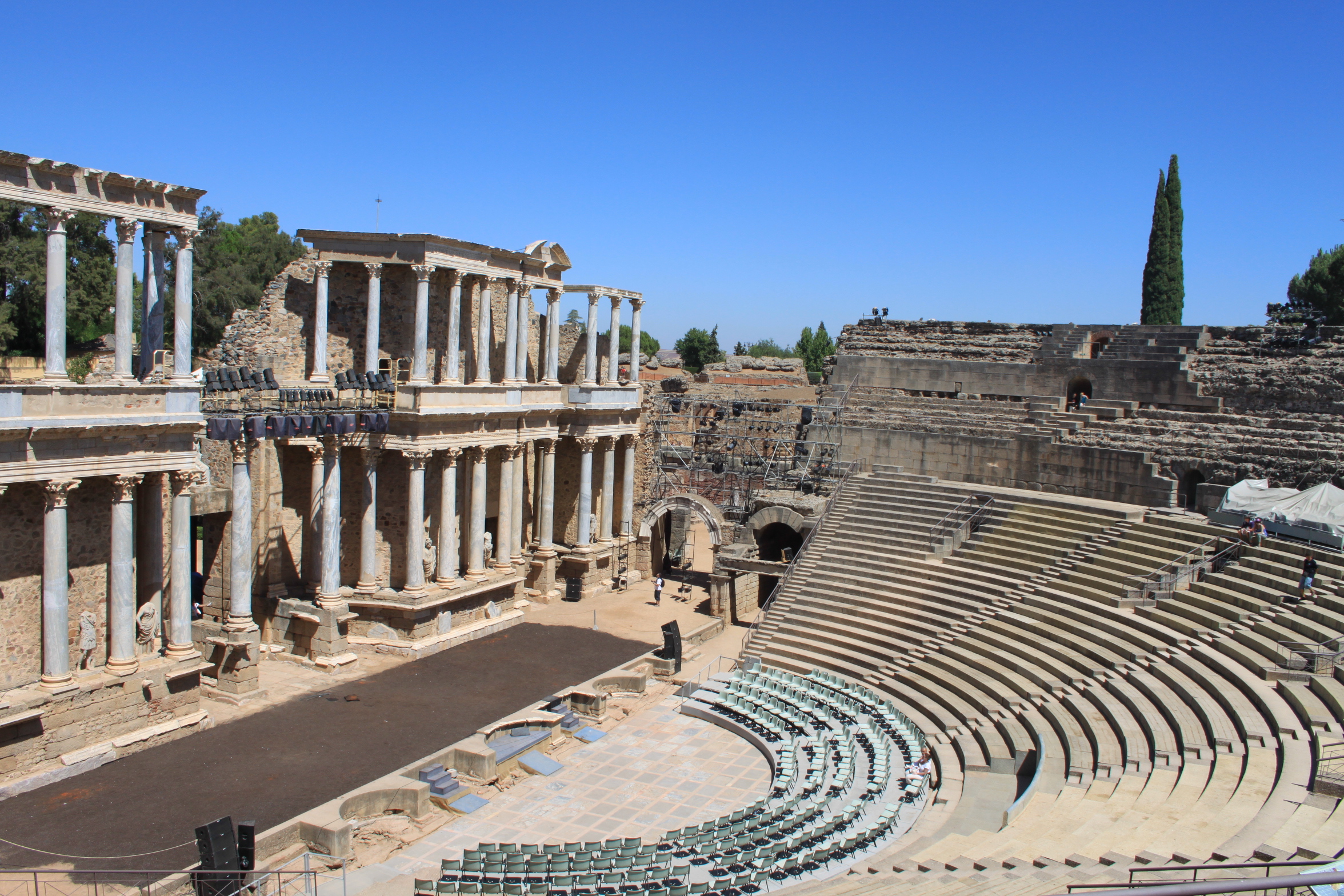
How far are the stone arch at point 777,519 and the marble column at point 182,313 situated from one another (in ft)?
57.8

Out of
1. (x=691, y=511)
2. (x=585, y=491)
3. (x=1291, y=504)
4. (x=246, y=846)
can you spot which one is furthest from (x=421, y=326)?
(x=1291, y=504)

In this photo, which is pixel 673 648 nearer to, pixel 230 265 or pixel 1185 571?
pixel 1185 571

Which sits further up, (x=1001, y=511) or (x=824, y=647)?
(x=1001, y=511)

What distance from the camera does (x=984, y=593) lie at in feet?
85.6

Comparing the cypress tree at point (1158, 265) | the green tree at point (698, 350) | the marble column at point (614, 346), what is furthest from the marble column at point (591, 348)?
the green tree at point (698, 350)

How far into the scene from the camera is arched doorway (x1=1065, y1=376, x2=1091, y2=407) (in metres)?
35.1

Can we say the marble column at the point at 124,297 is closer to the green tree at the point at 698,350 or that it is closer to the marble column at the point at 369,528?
the marble column at the point at 369,528

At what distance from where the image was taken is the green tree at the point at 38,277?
40.3m

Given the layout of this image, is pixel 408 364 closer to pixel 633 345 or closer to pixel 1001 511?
pixel 633 345

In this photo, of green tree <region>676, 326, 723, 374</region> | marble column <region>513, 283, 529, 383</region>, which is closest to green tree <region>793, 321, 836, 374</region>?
green tree <region>676, 326, 723, 374</region>

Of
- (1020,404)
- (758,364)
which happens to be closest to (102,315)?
(758,364)

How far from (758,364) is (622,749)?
42.7 metres

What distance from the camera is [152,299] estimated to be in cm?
2178

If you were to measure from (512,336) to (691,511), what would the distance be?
8.99m
